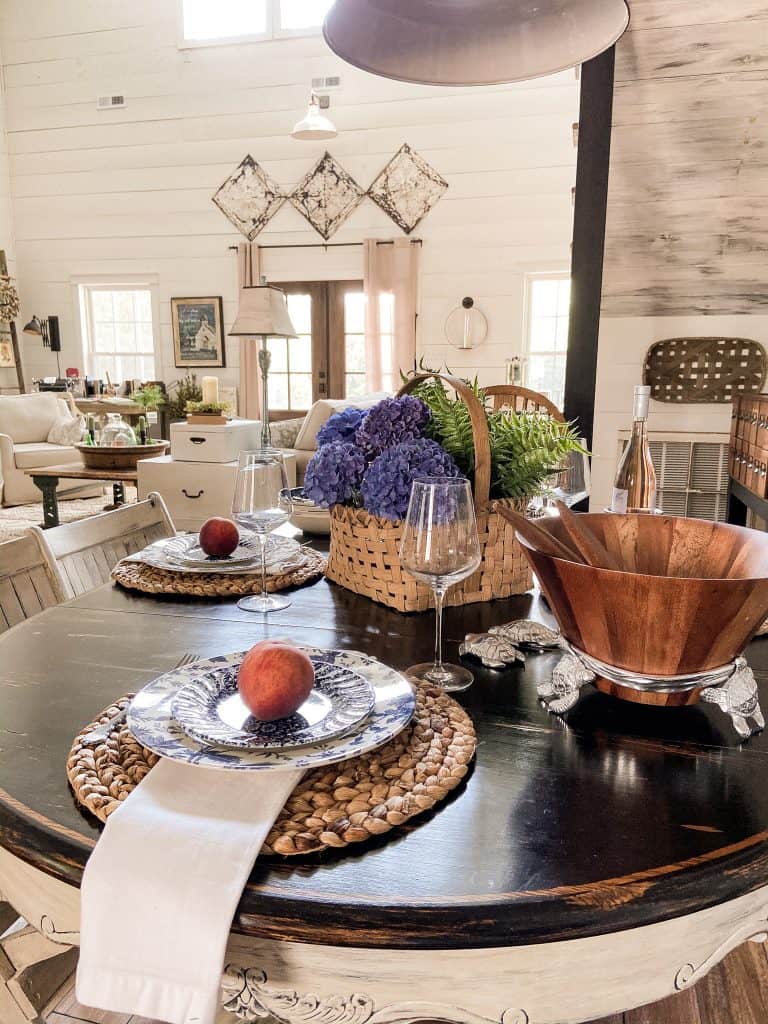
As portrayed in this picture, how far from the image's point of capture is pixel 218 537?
1.35m

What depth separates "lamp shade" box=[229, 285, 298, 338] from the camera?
15.4ft

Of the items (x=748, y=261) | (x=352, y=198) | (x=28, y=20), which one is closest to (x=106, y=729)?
(x=748, y=261)

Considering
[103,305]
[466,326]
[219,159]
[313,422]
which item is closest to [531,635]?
[313,422]

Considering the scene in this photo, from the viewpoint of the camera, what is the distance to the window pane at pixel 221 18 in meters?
7.23

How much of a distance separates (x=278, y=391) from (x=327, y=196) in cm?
194

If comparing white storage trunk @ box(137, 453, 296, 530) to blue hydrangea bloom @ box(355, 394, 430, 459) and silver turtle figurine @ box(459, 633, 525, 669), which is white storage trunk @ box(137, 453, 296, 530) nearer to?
blue hydrangea bloom @ box(355, 394, 430, 459)

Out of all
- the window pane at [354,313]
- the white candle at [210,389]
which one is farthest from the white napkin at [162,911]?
the window pane at [354,313]

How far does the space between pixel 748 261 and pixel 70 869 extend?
9.37 feet

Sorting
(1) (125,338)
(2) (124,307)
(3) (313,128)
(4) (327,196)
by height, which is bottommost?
(1) (125,338)

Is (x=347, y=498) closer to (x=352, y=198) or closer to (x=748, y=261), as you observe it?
(x=748, y=261)

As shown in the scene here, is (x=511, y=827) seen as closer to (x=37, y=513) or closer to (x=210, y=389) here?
(x=210, y=389)

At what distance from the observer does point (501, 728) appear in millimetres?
782

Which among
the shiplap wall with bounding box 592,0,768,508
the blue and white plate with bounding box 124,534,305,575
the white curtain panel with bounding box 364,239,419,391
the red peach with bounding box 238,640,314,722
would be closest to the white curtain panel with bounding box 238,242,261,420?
the white curtain panel with bounding box 364,239,419,391

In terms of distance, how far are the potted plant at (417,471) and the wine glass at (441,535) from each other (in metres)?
0.24
